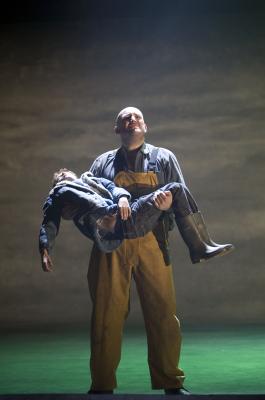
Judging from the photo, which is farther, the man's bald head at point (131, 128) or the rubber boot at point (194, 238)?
the man's bald head at point (131, 128)

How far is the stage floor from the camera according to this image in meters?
4.98

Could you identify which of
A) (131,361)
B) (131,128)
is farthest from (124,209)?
(131,361)

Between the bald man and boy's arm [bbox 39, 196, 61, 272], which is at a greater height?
boy's arm [bbox 39, 196, 61, 272]

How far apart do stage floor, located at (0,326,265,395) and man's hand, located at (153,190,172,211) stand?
116 cm

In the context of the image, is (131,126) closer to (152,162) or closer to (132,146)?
(132,146)

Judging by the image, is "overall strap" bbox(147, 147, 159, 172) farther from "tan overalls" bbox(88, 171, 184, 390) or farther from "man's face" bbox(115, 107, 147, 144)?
"tan overalls" bbox(88, 171, 184, 390)

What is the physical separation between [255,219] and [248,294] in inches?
32.0

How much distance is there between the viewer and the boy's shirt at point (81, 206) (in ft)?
13.6

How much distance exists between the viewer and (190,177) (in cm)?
876

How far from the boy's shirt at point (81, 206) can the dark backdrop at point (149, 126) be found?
4548 mm

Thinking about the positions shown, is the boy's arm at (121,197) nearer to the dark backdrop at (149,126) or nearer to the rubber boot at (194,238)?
the rubber boot at (194,238)

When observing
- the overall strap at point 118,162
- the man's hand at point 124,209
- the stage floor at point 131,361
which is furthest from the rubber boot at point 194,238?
the stage floor at point 131,361

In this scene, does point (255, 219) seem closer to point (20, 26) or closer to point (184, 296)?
point (184, 296)

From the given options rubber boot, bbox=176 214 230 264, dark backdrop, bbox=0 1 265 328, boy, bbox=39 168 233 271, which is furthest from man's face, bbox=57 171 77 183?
dark backdrop, bbox=0 1 265 328
